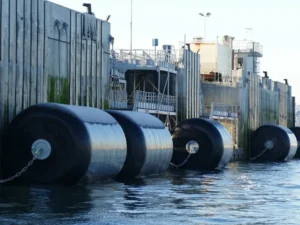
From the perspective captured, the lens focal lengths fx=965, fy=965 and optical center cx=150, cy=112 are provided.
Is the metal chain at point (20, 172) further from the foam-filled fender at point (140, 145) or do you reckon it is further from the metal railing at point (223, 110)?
the metal railing at point (223, 110)

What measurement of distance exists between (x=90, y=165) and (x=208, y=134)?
1429cm

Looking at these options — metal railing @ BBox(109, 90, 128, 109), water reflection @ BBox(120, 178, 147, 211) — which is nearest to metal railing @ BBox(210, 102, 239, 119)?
metal railing @ BBox(109, 90, 128, 109)

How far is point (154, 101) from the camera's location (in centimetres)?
5291

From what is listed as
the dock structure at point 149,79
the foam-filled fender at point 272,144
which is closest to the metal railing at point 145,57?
the dock structure at point 149,79

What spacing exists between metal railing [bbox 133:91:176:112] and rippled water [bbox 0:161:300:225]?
1465 cm

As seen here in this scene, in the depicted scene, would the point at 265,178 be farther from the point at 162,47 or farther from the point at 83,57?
the point at 162,47

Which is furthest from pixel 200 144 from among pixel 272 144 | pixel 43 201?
pixel 43 201

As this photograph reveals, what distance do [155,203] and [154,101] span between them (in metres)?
28.3

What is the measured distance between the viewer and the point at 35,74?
3356 centimetres

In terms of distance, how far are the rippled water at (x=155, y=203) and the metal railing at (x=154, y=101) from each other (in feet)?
48.1

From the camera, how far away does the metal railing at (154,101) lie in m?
48.6

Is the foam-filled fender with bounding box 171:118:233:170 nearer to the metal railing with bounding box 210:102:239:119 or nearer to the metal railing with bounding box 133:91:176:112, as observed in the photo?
the metal railing with bounding box 133:91:176:112

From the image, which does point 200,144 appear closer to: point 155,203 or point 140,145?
point 140,145

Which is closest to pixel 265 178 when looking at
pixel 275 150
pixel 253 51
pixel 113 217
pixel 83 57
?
pixel 83 57
